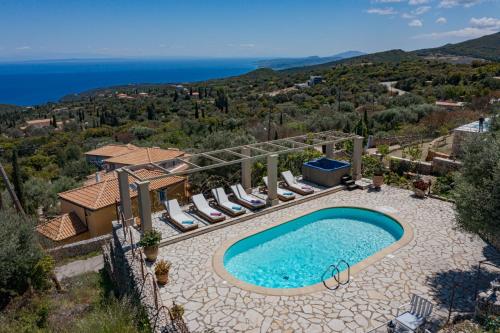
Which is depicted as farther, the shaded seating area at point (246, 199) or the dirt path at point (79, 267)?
the dirt path at point (79, 267)

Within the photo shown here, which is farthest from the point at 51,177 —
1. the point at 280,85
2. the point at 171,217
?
the point at 280,85

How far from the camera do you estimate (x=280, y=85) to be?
3179 inches

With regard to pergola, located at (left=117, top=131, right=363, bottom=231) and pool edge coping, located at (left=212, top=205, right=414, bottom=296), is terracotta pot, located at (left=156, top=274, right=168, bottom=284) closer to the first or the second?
pool edge coping, located at (left=212, top=205, right=414, bottom=296)

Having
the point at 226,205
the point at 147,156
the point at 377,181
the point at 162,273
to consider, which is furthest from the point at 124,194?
the point at 147,156

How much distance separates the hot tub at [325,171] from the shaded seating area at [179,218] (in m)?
5.86

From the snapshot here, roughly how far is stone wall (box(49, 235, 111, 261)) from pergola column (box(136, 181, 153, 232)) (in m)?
5.55

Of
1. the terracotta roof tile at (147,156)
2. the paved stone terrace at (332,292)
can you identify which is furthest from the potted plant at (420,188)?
the terracotta roof tile at (147,156)

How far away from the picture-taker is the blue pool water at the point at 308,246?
30.6 ft

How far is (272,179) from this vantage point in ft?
41.6

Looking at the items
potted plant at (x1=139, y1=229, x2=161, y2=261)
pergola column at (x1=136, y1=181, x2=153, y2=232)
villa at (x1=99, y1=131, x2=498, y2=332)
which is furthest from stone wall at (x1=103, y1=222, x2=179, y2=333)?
pergola column at (x1=136, y1=181, x2=153, y2=232)

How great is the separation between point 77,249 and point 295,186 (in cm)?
937

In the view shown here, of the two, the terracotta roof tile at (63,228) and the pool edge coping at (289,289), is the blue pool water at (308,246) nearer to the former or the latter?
the pool edge coping at (289,289)

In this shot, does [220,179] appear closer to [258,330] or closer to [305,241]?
[305,241]

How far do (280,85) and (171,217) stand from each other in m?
72.5
